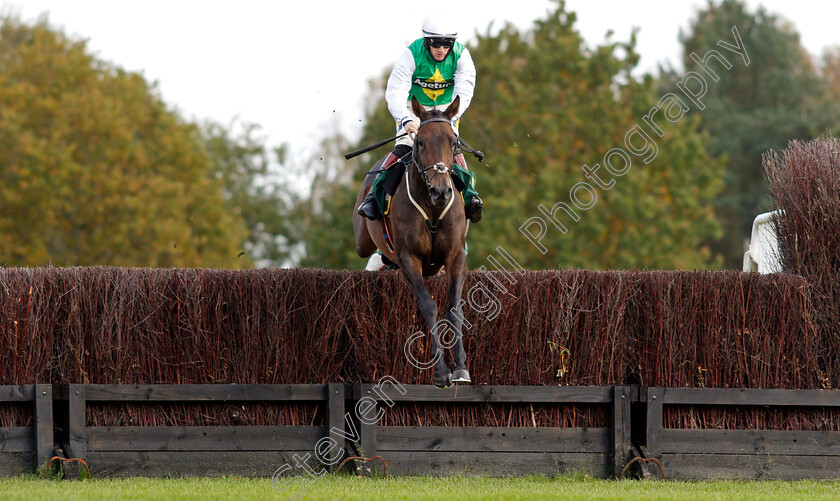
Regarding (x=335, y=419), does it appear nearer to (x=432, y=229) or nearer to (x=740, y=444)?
(x=432, y=229)

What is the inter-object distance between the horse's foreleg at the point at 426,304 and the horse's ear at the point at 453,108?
4.47ft

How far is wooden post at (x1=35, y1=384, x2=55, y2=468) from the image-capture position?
31.2ft

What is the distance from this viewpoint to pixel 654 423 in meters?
9.97

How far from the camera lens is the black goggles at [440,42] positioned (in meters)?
9.95

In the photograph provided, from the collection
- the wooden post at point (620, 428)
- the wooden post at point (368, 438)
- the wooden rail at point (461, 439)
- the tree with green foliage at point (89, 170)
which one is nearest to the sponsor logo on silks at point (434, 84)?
the wooden rail at point (461, 439)

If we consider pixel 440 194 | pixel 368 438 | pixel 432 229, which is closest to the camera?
pixel 440 194

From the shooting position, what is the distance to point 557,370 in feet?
33.6

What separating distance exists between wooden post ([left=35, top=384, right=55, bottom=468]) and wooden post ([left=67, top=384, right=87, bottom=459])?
17 centimetres

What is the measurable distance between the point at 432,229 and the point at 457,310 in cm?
80

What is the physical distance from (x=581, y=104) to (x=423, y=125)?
28.7 metres

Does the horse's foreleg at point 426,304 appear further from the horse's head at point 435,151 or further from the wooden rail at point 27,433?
the wooden rail at point 27,433

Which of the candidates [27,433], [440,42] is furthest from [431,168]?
[27,433]

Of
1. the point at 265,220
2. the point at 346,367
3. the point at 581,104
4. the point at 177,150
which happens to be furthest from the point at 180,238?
the point at 346,367

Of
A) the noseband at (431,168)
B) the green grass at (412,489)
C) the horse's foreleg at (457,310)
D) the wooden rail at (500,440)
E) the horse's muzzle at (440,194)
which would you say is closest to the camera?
the green grass at (412,489)
